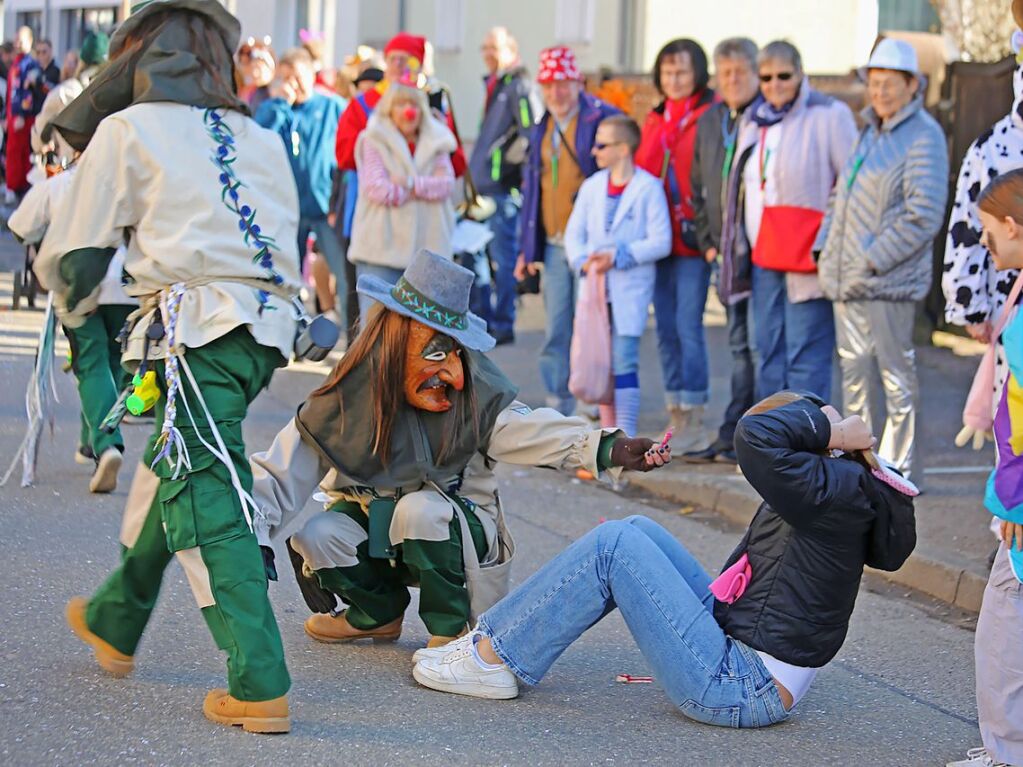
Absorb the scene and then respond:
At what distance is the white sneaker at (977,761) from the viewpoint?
13.2ft

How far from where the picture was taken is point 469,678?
14.7ft

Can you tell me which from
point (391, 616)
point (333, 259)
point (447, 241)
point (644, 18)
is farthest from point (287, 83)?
point (644, 18)

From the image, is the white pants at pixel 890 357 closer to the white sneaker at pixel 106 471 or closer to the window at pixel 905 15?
the white sneaker at pixel 106 471

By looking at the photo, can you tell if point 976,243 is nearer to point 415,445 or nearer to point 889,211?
point 889,211

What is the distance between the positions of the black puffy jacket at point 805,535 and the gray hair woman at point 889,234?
10.1 feet

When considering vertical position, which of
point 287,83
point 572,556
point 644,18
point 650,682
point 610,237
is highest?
point 644,18

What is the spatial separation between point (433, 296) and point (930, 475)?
13.7 ft

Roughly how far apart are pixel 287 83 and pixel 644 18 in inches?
343

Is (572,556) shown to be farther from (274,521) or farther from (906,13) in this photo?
(906,13)

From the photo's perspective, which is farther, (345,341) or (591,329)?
(345,341)

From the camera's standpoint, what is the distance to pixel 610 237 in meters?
8.38

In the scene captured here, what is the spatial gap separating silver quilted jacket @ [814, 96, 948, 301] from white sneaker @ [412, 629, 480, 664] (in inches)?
131

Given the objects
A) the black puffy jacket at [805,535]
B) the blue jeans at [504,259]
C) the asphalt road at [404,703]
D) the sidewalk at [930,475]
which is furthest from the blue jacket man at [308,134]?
the black puffy jacket at [805,535]

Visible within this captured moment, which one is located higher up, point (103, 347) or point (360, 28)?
point (360, 28)
